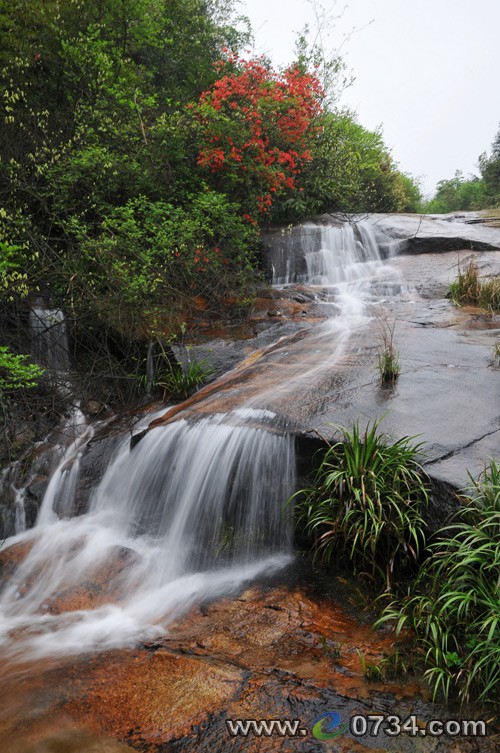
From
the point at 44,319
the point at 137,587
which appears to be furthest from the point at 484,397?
the point at 44,319

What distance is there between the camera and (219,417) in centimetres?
578

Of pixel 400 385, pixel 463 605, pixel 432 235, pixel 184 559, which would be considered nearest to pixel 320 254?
pixel 432 235

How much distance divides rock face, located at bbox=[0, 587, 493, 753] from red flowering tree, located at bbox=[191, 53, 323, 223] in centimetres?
802

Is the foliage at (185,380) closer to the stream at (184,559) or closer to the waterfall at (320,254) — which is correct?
the stream at (184,559)

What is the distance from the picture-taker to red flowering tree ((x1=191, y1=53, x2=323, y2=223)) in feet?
32.1

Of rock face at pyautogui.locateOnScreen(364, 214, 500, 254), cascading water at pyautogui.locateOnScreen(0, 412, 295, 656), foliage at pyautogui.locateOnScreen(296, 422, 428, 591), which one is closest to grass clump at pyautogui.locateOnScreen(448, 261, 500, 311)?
rock face at pyautogui.locateOnScreen(364, 214, 500, 254)

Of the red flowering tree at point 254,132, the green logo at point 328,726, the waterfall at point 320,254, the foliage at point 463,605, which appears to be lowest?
the green logo at point 328,726

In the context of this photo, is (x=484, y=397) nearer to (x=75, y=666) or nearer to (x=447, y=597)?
(x=447, y=597)

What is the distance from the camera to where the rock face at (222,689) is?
2979 millimetres

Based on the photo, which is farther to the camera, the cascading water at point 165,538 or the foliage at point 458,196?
the foliage at point 458,196

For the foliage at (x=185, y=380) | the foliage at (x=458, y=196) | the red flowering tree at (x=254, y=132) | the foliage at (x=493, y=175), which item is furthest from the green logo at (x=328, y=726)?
the foliage at (x=458, y=196)

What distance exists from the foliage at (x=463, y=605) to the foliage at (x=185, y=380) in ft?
14.4

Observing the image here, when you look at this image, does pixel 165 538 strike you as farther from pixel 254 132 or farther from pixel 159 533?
pixel 254 132

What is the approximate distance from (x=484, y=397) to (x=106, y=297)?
5418mm
